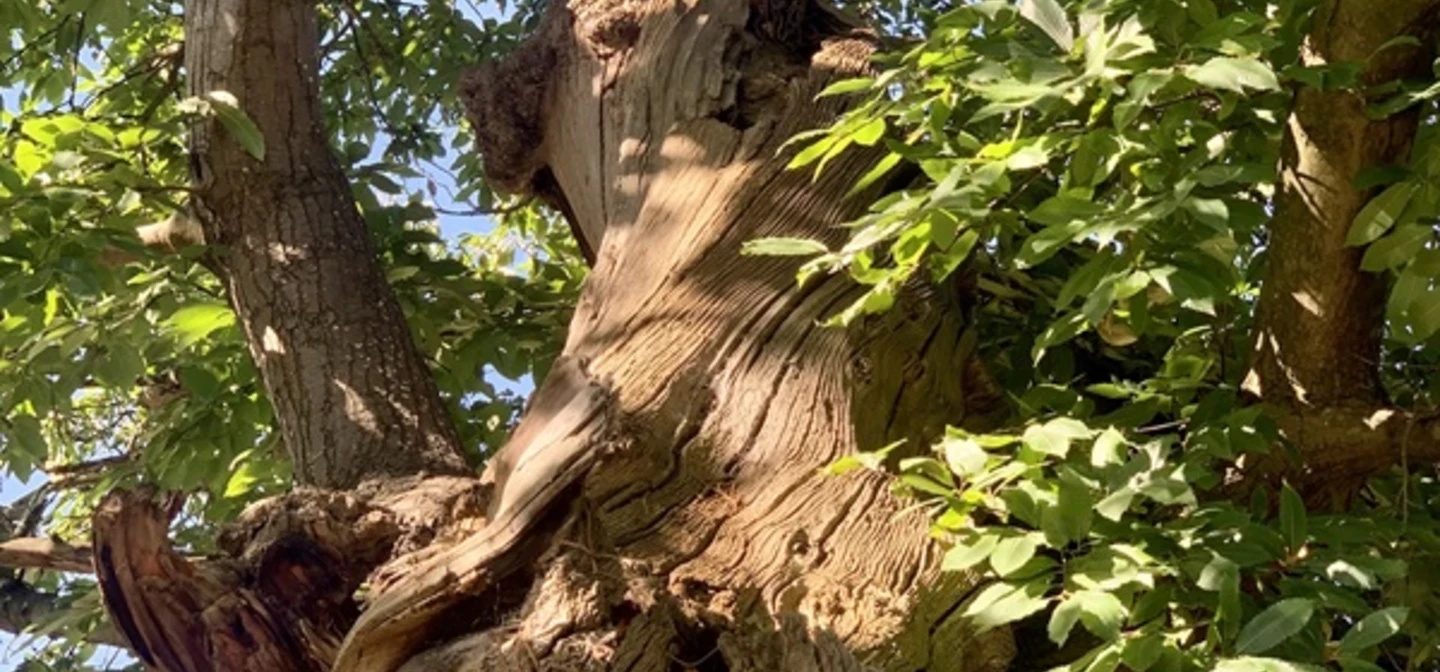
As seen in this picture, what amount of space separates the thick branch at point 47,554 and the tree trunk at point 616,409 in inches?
10.2

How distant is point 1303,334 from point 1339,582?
313 mm

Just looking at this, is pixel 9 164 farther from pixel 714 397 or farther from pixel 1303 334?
pixel 1303 334

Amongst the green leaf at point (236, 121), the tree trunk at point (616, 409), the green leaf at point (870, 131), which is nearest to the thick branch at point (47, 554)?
the tree trunk at point (616, 409)

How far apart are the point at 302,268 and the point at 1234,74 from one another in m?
1.61

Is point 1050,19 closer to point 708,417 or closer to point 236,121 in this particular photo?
point 708,417

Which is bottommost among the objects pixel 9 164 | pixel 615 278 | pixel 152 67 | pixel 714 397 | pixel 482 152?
pixel 714 397

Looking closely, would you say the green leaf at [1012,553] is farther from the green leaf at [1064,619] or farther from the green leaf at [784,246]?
the green leaf at [784,246]

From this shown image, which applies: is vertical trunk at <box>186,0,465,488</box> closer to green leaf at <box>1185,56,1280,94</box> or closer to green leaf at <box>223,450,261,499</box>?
green leaf at <box>223,450,261,499</box>

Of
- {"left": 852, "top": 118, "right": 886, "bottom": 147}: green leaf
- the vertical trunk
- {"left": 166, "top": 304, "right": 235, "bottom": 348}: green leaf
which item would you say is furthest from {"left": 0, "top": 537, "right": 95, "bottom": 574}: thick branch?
{"left": 852, "top": 118, "right": 886, "bottom": 147}: green leaf

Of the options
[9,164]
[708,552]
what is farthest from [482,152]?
[708,552]

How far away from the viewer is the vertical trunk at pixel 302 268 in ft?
7.54

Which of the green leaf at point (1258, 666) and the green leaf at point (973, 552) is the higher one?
the green leaf at point (973, 552)

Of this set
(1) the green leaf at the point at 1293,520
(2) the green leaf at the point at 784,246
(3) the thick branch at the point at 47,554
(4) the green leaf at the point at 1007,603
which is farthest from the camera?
(3) the thick branch at the point at 47,554

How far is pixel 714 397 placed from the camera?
1.94 m
